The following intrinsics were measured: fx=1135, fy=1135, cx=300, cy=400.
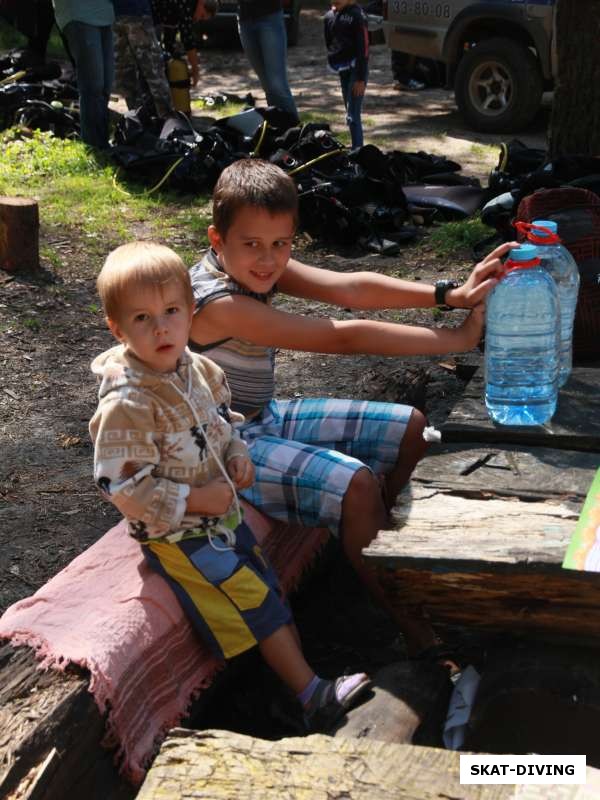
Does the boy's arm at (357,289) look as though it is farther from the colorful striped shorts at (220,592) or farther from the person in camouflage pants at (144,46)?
the person in camouflage pants at (144,46)

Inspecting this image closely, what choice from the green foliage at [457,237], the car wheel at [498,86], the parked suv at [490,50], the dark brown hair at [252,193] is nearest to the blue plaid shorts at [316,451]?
the dark brown hair at [252,193]

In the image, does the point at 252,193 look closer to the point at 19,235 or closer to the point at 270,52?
the point at 19,235

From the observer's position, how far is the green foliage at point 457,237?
702 centimetres

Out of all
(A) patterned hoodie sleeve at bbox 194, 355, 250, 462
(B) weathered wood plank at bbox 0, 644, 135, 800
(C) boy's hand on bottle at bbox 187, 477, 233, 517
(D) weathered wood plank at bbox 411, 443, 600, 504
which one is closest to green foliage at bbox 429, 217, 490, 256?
(D) weathered wood plank at bbox 411, 443, 600, 504

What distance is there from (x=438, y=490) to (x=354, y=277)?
105 centimetres

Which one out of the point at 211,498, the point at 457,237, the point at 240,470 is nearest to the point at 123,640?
the point at 211,498

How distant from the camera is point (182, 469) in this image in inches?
107

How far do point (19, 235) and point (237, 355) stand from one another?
3.61m

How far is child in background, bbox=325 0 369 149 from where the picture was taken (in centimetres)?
920

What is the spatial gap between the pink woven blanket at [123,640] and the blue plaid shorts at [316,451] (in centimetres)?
44

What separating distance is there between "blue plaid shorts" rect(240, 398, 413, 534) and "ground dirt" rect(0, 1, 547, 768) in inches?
16.4

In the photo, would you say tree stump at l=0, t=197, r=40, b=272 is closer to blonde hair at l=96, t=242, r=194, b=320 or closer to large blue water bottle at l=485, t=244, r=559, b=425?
large blue water bottle at l=485, t=244, r=559, b=425

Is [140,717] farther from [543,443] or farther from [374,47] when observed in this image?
[374,47]

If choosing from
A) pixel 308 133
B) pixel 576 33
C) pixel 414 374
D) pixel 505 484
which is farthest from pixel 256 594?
pixel 308 133
